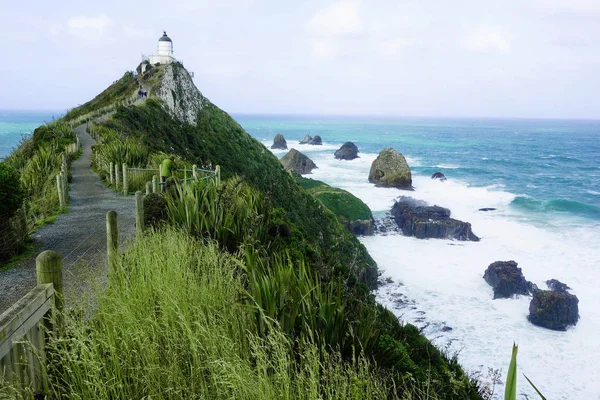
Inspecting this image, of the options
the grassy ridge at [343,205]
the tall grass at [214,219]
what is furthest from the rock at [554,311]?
the tall grass at [214,219]

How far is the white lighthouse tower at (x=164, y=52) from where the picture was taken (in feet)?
198

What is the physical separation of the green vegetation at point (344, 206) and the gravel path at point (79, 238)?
71.9 ft

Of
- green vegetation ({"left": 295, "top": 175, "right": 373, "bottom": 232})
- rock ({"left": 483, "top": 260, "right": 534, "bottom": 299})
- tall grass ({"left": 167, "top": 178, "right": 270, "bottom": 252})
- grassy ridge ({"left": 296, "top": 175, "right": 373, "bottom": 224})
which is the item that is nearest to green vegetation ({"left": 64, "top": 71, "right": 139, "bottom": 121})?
grassy ridge ({"left": 296, "top": 175, "right": 373, "bottom": 224})

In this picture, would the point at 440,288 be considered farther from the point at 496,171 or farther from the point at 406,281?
the point at 496,171

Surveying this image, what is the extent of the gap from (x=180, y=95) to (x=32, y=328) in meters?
46.4

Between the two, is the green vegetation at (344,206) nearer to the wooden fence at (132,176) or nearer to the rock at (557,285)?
the rock at (557,285)

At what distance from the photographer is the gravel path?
20.5 feet

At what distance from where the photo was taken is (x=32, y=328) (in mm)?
3496

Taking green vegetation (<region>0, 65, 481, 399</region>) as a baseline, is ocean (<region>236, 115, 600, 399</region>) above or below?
below

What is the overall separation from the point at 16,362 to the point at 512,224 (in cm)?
4237

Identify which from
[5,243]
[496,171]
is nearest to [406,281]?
[5,243]

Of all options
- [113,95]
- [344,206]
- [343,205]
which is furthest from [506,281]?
[113,95]

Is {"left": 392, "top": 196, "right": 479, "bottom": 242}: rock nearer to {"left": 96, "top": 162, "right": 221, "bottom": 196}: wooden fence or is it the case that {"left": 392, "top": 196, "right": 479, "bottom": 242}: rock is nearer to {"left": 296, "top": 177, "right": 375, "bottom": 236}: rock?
{"left": 296, "top": 177, "right": 375, "bottom": 236}: rock

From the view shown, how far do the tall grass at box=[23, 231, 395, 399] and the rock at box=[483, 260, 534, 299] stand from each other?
22156 millimetres
